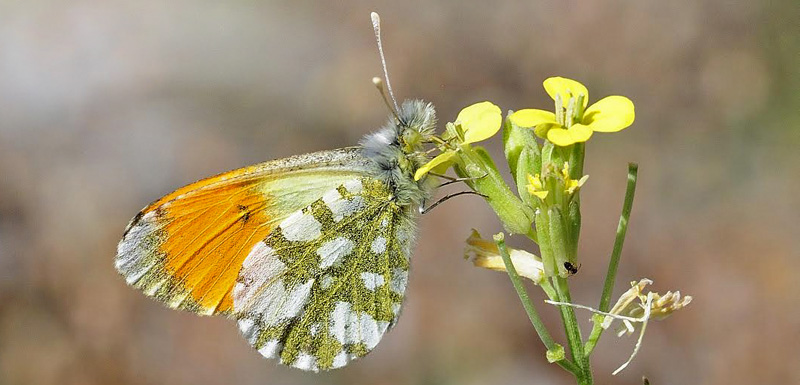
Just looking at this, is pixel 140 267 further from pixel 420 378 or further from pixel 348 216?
pixel 420 378

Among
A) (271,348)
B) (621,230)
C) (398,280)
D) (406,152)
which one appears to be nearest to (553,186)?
(621,230)

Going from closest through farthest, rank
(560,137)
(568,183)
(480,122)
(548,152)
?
1. (560,137)
2. (568,183)
3. (548,152)
4. (480,122)

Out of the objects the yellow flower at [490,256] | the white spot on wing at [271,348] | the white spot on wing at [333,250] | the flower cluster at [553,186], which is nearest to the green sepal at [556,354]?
the flower cluster at [553,186]

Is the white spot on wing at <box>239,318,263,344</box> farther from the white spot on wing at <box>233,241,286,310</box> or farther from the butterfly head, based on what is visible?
the butterfly head

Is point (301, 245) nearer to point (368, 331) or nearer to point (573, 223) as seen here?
point (368, 331)

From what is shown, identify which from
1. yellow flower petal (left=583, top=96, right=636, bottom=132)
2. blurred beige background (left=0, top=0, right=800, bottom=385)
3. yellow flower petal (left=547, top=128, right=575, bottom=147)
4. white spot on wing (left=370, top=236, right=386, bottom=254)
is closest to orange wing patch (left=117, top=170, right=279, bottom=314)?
white spot on wing (left=370, top=236, right=386, bottom=254)

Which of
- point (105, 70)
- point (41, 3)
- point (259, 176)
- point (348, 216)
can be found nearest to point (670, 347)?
point (348, 216)

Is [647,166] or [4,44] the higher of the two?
[4,44]
